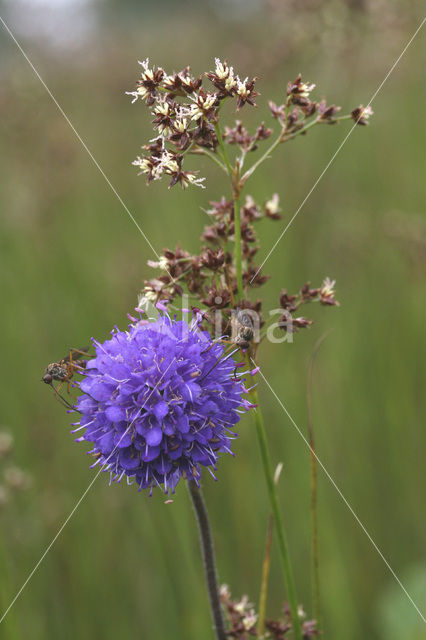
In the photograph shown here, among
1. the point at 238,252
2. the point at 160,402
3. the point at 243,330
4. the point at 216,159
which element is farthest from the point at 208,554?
the point at 216,159

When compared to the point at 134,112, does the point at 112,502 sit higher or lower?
lower

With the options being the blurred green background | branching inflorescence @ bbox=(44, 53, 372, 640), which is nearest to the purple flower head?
branching inflorescence @ bbox=(44, 53, 372, 640)

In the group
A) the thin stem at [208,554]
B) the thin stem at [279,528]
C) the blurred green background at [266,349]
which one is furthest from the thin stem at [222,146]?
the blurred green background at [266,349]

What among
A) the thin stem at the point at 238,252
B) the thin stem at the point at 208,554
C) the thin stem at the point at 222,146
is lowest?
the thin stem at the point at 208,554

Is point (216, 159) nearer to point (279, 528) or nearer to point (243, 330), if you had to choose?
point (243, 330)

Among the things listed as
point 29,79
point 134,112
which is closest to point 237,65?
point 29,79

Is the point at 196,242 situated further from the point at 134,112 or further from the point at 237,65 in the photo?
the point at 134,112

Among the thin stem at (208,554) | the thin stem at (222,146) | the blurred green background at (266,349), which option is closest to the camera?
the thin stem at (222,146)

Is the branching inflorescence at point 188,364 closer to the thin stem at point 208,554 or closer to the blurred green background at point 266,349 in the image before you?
the thin stem at point 208,554
